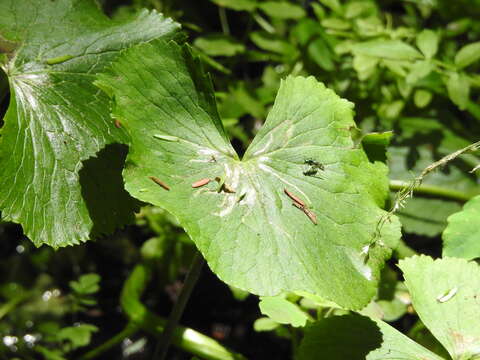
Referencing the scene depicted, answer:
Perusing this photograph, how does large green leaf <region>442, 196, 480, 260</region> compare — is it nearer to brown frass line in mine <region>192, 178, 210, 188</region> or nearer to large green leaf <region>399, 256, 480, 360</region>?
large green leaf <region>399, 256, 480, 360</region>

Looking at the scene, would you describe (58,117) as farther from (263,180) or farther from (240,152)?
(240,152)

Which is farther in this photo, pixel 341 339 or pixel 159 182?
pixel 341 339

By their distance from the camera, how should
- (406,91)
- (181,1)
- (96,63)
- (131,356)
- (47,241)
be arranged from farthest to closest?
(181,1)
(131,356)
(406,91)
(96,63)
(47,241)

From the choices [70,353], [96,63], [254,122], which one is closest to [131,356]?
[70,353]

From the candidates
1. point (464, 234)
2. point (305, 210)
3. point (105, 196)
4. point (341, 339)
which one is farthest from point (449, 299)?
point (105, 196)

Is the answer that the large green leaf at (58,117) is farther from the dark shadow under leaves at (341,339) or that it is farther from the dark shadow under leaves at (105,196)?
the dark shadow under leaves at (341,339)

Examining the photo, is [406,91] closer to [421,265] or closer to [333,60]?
[333,60]

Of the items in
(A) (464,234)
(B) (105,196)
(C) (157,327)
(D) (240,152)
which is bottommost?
(C) (157,327)
